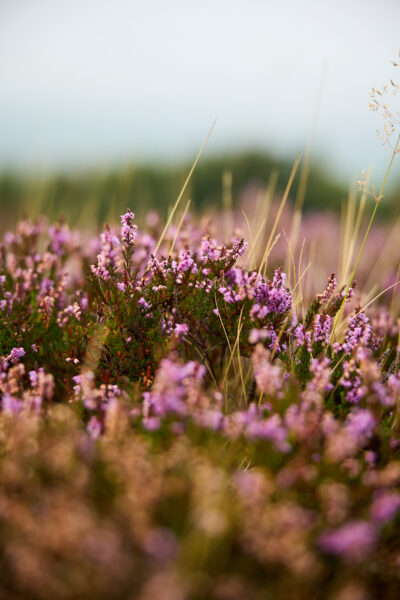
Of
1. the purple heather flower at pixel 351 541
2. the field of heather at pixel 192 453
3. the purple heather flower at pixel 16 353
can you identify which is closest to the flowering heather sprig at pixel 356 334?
the field of heather at pixel 192 453

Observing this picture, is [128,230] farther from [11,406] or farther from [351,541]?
[351,541]

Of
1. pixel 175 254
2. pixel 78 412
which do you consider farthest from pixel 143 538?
pixel 175 254

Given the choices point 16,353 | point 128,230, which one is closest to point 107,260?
point 128,230

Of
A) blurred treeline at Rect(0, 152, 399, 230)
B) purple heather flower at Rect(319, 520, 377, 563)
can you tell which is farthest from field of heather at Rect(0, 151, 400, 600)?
blurred treeline at Rect(0, 152, 399, 230)

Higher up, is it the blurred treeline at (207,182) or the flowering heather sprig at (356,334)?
the flowering heather sprig at (356,334)

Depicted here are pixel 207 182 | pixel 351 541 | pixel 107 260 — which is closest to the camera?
pixel 351 541

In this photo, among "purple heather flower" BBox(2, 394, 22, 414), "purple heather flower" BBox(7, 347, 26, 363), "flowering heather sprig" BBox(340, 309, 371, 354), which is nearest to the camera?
"purple heather flower" BBox(2, 394, 22, 414)

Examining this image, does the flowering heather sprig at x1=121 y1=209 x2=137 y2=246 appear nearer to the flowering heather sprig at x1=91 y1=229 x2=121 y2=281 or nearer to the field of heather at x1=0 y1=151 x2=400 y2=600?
the field of heather at x1=0 y1=151 x2=400 y2=600

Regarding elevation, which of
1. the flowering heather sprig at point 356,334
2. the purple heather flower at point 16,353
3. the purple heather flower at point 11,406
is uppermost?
the flowering heather sprig at point 356,334

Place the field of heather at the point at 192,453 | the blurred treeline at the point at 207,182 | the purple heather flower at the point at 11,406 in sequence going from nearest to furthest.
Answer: the field of heather at the point at 192,453 < the purple heather flower at the point at 11,406 < the blurred treeline at the point at 207,182

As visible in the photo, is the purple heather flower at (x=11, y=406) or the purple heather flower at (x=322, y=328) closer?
the purple heather flower at (x=11, y=406)

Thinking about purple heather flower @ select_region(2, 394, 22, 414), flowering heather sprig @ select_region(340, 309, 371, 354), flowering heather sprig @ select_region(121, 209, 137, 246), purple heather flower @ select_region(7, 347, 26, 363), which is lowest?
purple heather flower @ select_region(7, 347, 26, 363)

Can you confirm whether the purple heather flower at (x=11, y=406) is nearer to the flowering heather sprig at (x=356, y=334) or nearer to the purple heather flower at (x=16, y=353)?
the purple heather flower at (x=16, y=353)

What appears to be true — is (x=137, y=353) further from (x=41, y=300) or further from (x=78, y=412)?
(x=41, y=300)
